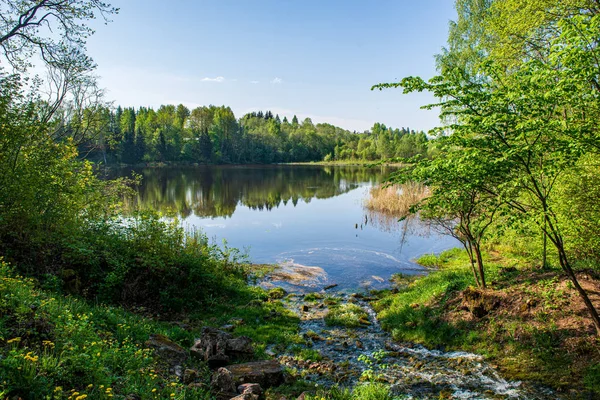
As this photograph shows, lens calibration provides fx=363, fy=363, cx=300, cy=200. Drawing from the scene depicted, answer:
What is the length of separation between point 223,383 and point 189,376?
2.19ft

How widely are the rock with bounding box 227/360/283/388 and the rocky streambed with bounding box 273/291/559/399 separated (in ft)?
2.39

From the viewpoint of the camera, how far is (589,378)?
21.3ft

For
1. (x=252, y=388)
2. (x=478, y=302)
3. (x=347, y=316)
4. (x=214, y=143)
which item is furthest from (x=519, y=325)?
(x=214, y=143)

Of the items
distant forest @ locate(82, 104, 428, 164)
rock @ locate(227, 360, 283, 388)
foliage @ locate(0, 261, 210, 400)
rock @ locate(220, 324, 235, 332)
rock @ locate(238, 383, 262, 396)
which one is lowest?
rock @ locate(220, 324, 235, 332)

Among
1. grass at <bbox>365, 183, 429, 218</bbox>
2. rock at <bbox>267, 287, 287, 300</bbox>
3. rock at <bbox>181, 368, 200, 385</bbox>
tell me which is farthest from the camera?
grass at <bbox>365, 183, 429, 218</bbox>

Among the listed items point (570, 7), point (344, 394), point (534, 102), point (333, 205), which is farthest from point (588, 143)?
point (333, 205)

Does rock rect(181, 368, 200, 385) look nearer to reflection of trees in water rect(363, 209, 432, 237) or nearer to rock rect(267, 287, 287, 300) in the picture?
rock rect(267, 287, 287, 300)

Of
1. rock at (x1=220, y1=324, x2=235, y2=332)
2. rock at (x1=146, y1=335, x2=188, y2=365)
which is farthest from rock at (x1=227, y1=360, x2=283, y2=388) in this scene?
rock at (x1=220, y1=324, x2=235, y2=332)

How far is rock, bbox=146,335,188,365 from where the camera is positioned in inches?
284

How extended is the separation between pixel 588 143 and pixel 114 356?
8.39 meters

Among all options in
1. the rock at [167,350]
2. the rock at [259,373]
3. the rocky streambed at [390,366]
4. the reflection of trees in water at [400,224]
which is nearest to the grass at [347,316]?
the rocky streambed at [390,366]

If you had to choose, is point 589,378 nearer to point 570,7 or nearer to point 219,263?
point 219,263

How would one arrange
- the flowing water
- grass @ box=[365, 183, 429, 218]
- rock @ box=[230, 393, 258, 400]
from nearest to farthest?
rock @ box=[230, 393, 258, 400] < the flowing water < grass @ box=[365, 183, 429, 218]

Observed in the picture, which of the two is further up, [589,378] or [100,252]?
[100,252]
